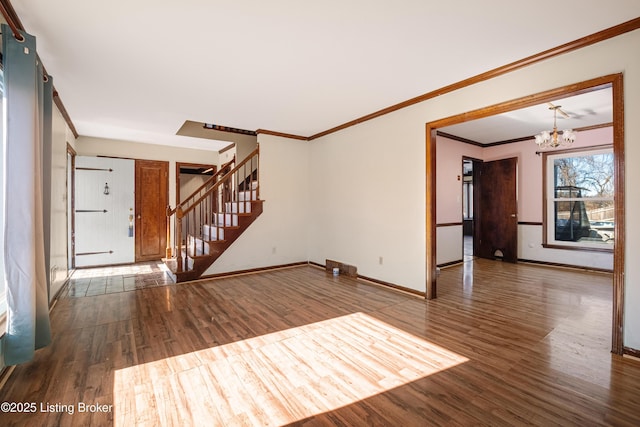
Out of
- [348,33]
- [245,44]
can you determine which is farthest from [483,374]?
[245,44]

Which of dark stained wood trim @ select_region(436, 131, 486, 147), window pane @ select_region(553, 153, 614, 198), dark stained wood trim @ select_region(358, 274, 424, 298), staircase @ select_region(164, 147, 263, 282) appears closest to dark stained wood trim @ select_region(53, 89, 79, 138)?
staircase @ select_region(164, 147, 263, 282)

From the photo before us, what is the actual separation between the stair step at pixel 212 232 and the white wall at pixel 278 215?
0.30 m

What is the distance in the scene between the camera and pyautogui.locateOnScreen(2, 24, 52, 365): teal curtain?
1977mm

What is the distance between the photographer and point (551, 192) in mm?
5914

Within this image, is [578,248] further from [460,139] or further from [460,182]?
[460,139]

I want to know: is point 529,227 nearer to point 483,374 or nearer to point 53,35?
point 483,374

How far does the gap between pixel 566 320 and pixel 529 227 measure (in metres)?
3.70

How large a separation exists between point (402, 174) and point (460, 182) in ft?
9.23

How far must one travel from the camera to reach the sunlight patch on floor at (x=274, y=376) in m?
1.73

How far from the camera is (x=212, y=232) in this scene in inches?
212

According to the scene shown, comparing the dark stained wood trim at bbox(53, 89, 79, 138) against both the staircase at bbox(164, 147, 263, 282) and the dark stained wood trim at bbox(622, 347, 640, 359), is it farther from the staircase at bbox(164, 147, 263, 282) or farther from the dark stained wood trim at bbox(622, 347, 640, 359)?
the dark stained wood trim at bbox(622, 347, 640, 359)

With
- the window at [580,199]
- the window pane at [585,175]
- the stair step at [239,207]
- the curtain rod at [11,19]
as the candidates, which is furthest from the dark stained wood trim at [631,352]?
the curtain rod at [11,19]

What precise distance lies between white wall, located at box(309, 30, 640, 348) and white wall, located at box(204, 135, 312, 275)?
0.23 meters

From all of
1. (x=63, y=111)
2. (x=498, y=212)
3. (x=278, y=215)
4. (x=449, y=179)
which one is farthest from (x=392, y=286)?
(x=63, y=111)
